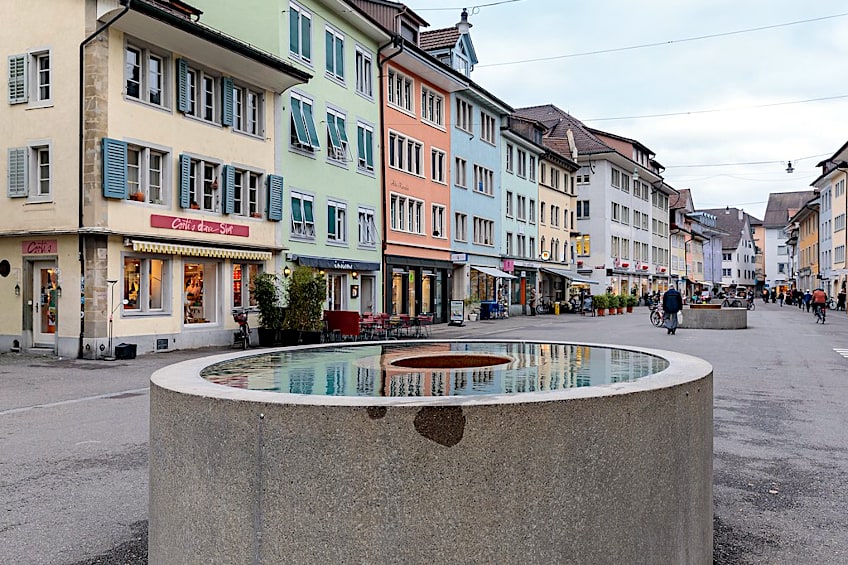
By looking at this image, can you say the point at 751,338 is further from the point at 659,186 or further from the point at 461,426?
the point at 659,186

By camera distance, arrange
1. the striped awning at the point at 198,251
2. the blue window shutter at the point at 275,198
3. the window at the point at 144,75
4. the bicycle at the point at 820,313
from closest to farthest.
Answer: the window at the point at 144,75
the striped awning at the point at 198,251
the blue window shutter at the point at 275,198
the bicycle at the point at 820,313

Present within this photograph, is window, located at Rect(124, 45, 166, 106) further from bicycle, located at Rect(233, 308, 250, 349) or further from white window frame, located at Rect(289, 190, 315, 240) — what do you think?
white window frame, located at Rect(289, 190, 315, 240)

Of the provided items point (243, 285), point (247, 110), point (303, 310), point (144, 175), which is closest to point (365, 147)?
point (247, 110)

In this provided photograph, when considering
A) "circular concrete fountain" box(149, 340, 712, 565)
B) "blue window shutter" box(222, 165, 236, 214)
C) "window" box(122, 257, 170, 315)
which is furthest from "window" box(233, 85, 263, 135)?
"circular concrete fountain" box(149, 340, 712, 565)

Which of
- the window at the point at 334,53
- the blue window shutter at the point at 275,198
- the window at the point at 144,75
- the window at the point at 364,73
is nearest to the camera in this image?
the window at the point at 144,75

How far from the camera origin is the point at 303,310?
2323 centimetres

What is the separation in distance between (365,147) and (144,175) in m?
13.1

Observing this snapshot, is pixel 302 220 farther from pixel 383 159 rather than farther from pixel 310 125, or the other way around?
pixel 383 159

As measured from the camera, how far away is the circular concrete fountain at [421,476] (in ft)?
11.5

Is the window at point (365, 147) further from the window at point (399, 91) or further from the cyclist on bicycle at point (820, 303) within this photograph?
the cyclist on bicycle at point (820, 303)

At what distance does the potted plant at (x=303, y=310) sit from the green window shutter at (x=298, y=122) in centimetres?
642

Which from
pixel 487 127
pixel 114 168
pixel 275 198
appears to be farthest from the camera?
pixel 487 127

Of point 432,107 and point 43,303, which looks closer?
point 43,303

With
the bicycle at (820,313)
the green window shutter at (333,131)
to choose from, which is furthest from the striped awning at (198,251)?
the bicycle at (820,313)
